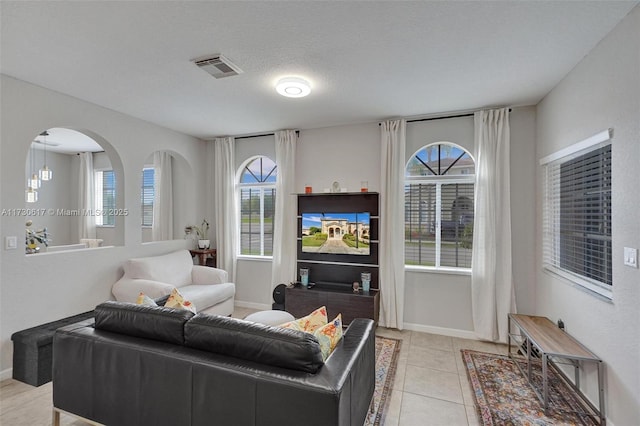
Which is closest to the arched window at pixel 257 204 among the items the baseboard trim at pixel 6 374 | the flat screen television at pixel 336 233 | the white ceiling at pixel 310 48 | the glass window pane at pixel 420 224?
the flat screen television at pixel 336 233

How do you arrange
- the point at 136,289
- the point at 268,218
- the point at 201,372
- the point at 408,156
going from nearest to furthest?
1. the point at 201,372
2. the point at 136,289
3. the point at 408,156
4. the point at 268,218

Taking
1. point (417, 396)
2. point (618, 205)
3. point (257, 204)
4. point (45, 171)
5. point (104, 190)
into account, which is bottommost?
point (417, 396)

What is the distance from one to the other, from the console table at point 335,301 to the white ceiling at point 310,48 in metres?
2.41

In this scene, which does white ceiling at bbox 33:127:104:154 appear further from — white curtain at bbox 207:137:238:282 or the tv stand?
the tv stand

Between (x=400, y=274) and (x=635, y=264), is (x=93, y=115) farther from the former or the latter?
(x=635, y=264)

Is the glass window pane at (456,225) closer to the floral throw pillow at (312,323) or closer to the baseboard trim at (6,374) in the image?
the floral throw pillow at (312,323)

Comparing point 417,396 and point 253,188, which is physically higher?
point 253,188

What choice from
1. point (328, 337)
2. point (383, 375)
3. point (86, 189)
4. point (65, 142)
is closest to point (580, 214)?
point (383, 375)

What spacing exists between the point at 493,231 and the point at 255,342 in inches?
124

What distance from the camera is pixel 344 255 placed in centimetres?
433

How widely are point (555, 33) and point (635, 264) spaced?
5.47 ft

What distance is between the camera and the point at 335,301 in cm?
395

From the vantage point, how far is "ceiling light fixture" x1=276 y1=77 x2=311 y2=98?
112 inches

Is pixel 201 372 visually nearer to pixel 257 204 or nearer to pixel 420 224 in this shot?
pixel 420 224
